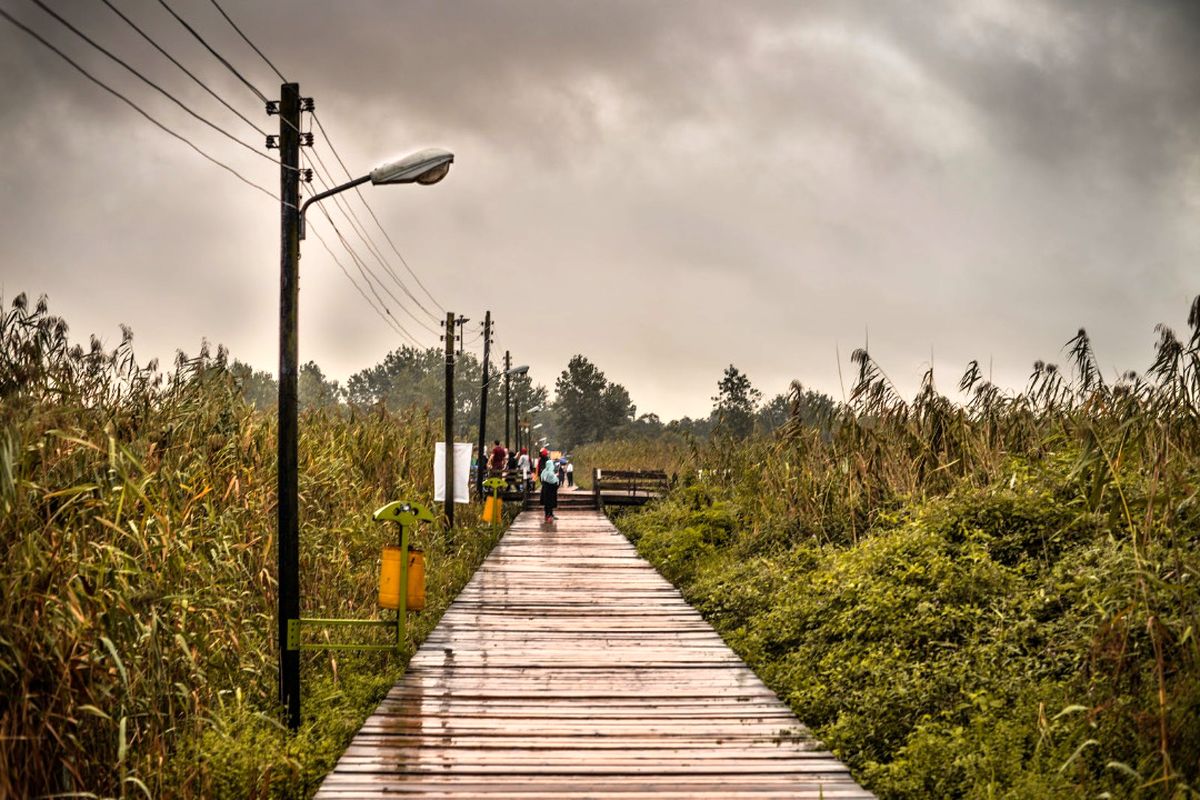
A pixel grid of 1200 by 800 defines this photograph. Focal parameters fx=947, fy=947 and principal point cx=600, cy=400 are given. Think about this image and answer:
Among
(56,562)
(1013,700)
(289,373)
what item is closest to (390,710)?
(289,373)

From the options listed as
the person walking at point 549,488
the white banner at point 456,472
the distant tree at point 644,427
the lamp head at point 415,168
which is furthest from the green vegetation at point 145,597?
the distant tree at point 644,427

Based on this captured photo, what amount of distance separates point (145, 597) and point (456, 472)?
14449mm

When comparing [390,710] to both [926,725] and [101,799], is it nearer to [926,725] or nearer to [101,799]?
[101,799]

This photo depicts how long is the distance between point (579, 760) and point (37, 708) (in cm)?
311

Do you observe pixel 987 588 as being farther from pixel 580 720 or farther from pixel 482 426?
pixel 482 426

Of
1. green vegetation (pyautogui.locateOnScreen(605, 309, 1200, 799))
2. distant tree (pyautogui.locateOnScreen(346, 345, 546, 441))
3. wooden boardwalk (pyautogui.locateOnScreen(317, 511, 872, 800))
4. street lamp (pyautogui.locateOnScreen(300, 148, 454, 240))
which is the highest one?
distant tree (pyautogui.locateOnScreen(346, 345, 546, 441))

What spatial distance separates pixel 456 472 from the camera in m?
19.3

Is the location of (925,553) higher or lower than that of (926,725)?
higher

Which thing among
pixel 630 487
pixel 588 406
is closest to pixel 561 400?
pixel 588 406

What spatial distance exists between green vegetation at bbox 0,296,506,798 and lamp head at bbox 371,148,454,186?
240cm

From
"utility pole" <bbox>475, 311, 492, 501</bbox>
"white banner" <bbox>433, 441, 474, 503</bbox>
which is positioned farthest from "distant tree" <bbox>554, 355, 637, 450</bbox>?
"white banner" <bbox>433, 441, 474, 503</bbox>

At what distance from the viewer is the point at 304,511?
10102 mm

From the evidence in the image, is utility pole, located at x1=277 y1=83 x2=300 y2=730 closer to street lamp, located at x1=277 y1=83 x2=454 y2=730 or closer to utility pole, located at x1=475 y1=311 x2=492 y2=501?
street lamp, located at x1=277 y1=83 x2=454 y2=730

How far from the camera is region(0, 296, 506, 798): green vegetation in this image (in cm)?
425
